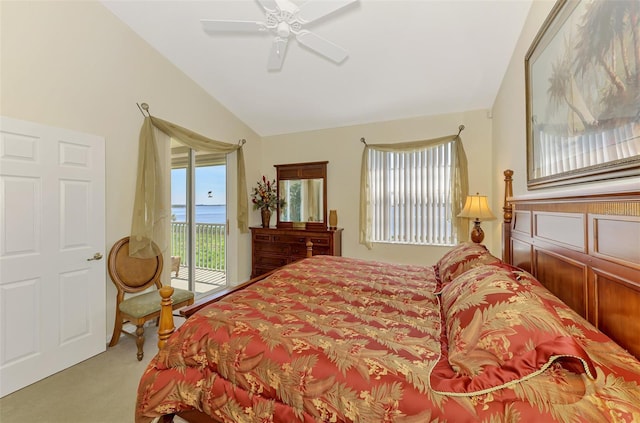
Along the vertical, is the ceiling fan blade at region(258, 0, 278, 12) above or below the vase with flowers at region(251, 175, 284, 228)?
above

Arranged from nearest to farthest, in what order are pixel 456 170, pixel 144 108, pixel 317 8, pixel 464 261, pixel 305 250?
1. pixel 317 8
2. pixel 464 261
3. pixel 144 108
4. pixel 456 170
5. pixel 305 250

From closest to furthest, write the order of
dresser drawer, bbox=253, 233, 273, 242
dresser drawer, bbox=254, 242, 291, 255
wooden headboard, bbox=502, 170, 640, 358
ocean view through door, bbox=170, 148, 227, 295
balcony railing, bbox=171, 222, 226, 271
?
wooden headboard, bbox=502, 170, 640, 358
ocean view through door, bbox=170, 148, 227, 295
dresser drawer, bbox=254, 242, 291, 255
dresser drawer, bbox=253, 233, 273, 242
balcony railing, bbox=171, 222, 226, 271

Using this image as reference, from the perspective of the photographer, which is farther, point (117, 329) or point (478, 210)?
point (478, 210)

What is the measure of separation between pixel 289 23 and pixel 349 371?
2.25 metres

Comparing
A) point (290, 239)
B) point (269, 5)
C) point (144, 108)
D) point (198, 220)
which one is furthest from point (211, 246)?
point (269, 5)

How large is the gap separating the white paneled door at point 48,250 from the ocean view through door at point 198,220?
1.23m

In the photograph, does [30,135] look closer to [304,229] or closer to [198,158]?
[198,158]

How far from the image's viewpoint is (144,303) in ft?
8.45

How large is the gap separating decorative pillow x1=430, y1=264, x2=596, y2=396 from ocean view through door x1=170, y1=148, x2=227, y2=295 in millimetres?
3625

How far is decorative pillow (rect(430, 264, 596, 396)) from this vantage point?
809 millimetres

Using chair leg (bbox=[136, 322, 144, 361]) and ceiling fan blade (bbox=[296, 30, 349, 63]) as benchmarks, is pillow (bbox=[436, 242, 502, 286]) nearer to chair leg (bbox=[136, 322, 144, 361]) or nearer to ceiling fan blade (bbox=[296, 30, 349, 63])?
ceiling fan blade (bbox=[296, 30, 349, 63])

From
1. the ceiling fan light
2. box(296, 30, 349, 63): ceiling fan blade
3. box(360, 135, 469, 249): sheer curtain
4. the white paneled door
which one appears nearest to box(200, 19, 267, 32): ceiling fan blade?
the ceiling fan light

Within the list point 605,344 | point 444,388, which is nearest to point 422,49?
point 605,344

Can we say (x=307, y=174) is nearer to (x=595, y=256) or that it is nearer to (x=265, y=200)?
(x=265, y=200)
